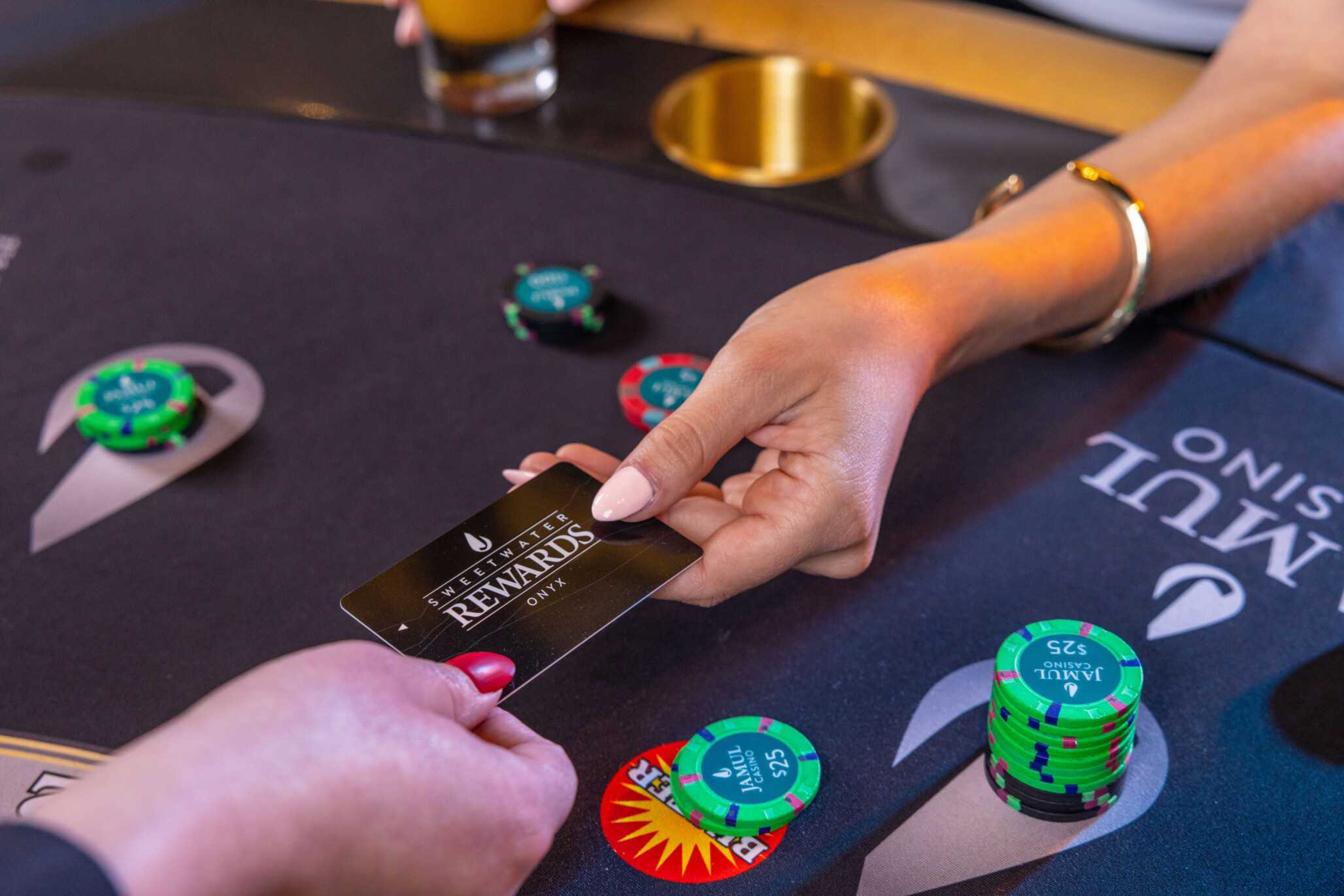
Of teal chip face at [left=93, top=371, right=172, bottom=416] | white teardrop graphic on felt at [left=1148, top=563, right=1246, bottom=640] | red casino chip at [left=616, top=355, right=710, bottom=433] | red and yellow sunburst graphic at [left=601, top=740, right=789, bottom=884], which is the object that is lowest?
red and yellow sunburst graphic at [left=601, top=740, right=789, bottom=884]

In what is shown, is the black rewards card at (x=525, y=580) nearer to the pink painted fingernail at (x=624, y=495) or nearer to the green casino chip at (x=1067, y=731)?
the pink painted fingernail at (x=624, y=495)

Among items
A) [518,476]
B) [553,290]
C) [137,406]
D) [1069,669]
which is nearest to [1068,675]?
[1069,669]

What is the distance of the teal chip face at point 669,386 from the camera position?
51.2 inches

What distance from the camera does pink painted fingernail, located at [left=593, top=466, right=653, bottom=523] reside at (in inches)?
41.6

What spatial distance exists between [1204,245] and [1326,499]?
0.38 meters

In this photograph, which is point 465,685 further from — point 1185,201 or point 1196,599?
point 1185,201

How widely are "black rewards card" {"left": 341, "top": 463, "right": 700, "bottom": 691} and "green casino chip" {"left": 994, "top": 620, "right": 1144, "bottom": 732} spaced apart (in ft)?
0.92

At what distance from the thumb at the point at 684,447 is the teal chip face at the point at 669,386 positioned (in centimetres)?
17

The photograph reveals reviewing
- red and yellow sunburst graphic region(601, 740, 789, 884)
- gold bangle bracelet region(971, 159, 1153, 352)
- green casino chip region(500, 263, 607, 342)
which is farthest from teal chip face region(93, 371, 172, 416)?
gold bangle bracelet region(971, 159, 1153, 352)

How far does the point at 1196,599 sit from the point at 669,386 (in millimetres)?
549

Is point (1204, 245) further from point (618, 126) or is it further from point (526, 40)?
point (526, 40)

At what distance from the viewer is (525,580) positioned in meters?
1.04

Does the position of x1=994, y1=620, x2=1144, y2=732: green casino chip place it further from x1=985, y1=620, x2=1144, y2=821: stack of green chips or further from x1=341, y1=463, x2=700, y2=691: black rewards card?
x1=341, y1=463, x2=700, y2=691: black rewards card

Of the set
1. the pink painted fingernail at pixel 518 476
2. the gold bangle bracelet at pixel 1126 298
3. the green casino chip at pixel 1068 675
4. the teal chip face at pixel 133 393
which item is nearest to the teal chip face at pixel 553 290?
the pink painted fingernail at pixel 518 476
